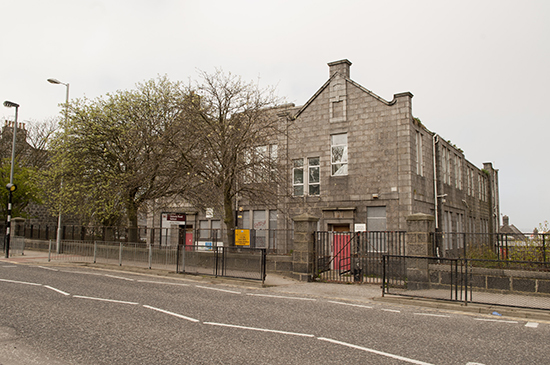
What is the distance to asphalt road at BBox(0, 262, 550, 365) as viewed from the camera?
5727 mm

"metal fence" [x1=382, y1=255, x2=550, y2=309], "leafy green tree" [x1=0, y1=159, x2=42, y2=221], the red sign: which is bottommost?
"metal fence" [x1=382, y1=255, x2=550, y2=309]

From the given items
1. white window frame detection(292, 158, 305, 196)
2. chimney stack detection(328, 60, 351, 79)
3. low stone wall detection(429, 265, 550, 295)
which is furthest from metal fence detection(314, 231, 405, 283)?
chimney stack detection(328, 60, 351, 79)

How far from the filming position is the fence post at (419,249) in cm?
1304

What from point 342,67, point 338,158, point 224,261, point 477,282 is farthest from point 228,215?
point 342,67

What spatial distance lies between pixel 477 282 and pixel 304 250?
5891 millimetres

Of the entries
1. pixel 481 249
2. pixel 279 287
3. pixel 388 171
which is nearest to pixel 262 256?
pixel 279 287

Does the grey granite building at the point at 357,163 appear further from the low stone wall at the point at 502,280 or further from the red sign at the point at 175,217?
the low stone wall at the point at 502,280

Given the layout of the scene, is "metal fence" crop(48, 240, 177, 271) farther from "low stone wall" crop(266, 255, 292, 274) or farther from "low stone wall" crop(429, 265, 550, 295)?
"low stone wall" crop(429, 265, 550, 295)

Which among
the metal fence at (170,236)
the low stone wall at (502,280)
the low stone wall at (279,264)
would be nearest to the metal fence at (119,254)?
the metal fence at (170,236)

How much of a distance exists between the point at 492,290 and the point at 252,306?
24.0ft

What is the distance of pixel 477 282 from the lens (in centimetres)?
1232

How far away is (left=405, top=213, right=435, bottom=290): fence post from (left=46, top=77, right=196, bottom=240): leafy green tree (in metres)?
13.0

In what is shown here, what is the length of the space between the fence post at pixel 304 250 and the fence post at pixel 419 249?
141 inches

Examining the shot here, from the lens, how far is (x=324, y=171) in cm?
2280
